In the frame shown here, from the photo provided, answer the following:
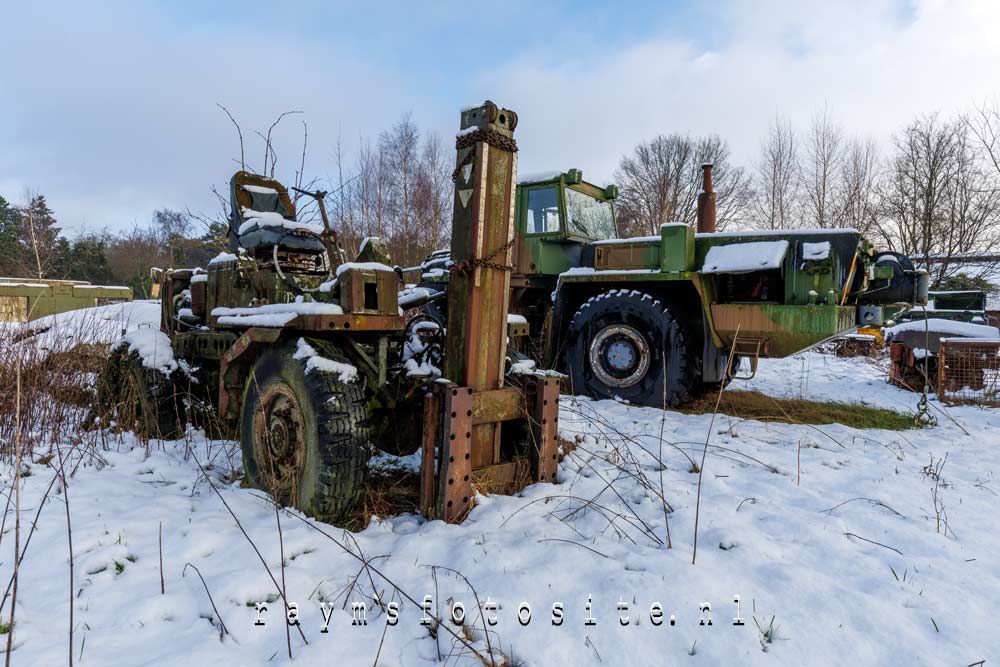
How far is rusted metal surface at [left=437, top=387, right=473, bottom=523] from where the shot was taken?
276cm

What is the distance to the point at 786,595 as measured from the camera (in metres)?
2.07

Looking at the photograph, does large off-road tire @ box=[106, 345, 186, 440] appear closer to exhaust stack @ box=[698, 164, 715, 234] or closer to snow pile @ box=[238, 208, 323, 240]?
snow pile @ box=[238, 208, 323, 240]

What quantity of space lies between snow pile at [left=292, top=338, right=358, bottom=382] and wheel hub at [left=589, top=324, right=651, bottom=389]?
380cm

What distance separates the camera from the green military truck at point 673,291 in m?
5.31

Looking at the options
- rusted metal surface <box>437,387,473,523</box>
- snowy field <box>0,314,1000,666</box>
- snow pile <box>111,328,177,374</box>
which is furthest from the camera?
snow pile <box>111,328,177,374</box>

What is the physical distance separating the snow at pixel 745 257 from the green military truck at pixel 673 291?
12 mm

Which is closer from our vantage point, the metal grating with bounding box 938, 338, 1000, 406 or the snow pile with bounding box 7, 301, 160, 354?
the snow pile with bounding box 7, 301, 160, 354

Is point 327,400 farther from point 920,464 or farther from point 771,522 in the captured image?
point 920,464

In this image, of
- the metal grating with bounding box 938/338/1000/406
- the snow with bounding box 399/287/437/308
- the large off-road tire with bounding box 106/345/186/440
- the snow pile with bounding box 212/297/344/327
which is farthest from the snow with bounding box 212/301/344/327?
the metal grating with bounding box 938/338/1000/406

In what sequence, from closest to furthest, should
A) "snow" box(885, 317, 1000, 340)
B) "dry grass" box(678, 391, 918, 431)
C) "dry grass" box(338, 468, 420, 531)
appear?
"dry grass" box(338, 468, 420, 531), "dry grass" box(678, 391, 918, 431), "snow" box(885, 317, 1000, 340)

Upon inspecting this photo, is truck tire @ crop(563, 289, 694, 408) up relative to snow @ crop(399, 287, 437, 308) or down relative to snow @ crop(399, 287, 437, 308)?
down

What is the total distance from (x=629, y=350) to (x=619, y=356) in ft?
0.43

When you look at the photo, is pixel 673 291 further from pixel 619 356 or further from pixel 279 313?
pixel 279 313

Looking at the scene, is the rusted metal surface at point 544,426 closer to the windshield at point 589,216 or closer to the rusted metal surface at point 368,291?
the rusted metal surface at point 368,291
